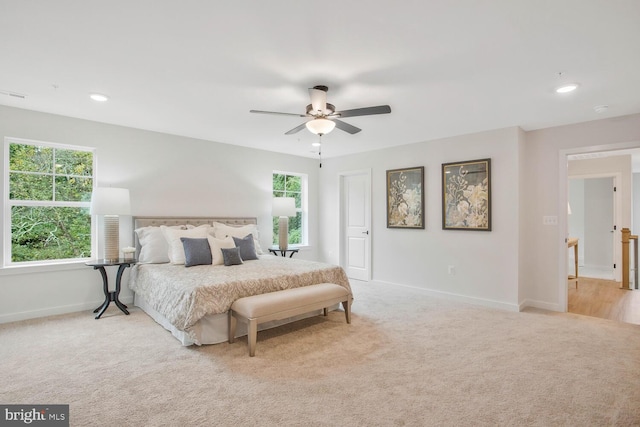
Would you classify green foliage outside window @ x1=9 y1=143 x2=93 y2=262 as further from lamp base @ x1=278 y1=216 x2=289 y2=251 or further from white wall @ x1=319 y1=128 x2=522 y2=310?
white wall @ x1=319 y1=128 x2=522 y2=310

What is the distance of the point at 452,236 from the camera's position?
4.91m

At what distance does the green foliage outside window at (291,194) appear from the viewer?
6.37m

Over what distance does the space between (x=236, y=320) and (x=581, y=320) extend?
154 inches

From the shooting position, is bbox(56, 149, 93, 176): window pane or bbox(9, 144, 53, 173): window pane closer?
bbox(9, 144, 53, 173): window pane

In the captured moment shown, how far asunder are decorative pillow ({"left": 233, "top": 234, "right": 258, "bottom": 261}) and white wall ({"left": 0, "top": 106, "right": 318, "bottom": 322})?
1.00 m

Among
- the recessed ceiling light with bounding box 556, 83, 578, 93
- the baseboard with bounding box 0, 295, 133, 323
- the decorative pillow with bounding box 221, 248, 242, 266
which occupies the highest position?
the recessed ceiling light with bounding box 556, 83, 578, 93

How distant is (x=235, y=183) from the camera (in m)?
5.62

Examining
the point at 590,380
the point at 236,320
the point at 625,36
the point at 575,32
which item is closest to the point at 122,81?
the point at 236,320

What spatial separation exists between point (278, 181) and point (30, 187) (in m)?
3.65

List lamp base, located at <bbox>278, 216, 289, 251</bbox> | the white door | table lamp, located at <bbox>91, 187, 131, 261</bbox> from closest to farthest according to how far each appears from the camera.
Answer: table lamp, located at <bbox>91, 187, 131, 261</bbox>, lamp base, located at <bbox>278, 216, 289, 251</bbox>, the white door

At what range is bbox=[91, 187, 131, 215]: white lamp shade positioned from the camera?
3889mm

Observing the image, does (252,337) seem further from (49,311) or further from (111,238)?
(49,311)

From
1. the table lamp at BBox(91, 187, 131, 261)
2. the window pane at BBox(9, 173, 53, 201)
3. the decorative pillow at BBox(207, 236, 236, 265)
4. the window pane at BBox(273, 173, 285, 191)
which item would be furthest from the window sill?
the window pane at BBox(273, 173, 285, 191)

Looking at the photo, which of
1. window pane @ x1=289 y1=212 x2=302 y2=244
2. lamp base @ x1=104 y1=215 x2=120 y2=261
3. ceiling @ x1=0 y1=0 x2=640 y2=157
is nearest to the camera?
ceiling @ x1=0 y1=0 x2=640 y2=157
